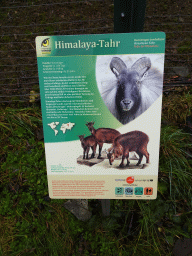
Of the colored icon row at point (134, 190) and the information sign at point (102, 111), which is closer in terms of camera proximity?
the information sign at point (102, 111)

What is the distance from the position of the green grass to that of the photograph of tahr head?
3.45ft

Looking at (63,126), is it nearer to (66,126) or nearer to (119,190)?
(66,126)

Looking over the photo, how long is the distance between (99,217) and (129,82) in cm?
162

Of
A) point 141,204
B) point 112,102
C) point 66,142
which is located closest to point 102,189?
point 66,142

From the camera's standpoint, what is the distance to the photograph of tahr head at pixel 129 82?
1.23m

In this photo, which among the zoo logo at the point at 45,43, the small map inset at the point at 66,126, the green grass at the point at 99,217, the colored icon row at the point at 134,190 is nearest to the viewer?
the zoo logo at the point at 45,43

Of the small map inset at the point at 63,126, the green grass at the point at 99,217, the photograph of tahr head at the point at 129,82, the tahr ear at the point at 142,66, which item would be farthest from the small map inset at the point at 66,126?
the green grass at the point at 99,217

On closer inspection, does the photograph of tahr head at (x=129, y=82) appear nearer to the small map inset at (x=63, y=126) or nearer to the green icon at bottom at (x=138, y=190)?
the small map inset at (x=63, y=126)

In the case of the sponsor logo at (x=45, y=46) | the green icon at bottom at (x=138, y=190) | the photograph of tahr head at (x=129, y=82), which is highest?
the sponsor logo at (x=45, y=46)

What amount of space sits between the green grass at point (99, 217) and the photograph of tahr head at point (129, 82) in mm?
1053

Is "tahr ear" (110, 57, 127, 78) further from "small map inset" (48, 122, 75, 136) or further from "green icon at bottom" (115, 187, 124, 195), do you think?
"green icon at bottom" (115, 187, 124, 195)

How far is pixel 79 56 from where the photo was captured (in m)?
1.23

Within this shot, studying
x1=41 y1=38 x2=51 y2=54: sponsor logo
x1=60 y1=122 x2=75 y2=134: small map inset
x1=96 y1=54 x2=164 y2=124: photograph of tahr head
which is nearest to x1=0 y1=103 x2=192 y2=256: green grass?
x1=96 y1=54 x2=164 y2=124: photograph of tahr head

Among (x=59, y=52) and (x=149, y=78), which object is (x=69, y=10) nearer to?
(x=59, y=52)
